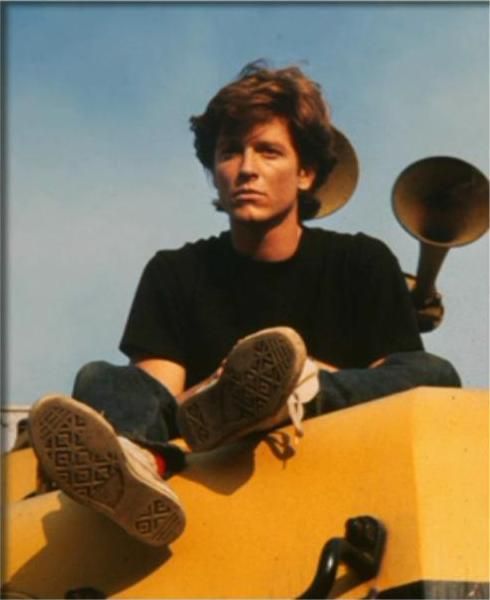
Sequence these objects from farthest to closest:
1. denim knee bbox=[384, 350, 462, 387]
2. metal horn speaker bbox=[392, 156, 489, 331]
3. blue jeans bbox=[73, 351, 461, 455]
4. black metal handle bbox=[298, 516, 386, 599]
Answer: metal horn speaker bbox=[392, 156, 489, 331] < denim knee bbox=[384, 350, 462, 387] < blue jeans bbox=[73, 351, 461, 455] < black metal handle bbox=[298, 516, 386, 599]

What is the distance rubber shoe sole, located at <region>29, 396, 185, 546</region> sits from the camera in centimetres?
446

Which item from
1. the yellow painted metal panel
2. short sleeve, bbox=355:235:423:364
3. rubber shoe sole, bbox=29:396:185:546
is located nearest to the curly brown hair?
short sleeve, bbox=355:235:423:364

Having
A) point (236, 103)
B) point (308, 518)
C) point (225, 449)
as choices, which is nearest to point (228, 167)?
point (236, 103)

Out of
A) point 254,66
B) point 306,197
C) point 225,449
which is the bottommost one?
point 225,449

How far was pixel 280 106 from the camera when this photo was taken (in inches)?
237

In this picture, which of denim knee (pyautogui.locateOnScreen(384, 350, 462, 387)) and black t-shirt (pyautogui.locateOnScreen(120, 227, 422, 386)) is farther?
black t-shirt (pyautogui.locateOnScreen(120, 227, 422, 386))

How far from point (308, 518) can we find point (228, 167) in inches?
65.7

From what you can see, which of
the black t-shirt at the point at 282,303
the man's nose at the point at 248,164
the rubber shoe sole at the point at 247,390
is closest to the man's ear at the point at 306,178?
the black t-shirt at the point at 282,303

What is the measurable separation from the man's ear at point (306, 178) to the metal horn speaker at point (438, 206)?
100cm

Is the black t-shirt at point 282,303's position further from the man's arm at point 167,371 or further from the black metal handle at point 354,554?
the black metal handle at point 354,554

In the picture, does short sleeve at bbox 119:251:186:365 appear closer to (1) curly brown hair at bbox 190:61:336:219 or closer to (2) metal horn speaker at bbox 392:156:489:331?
(1) curly brown hair at bbox 190:61:336:219

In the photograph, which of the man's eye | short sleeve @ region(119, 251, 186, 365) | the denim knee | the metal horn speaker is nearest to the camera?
the denim knee

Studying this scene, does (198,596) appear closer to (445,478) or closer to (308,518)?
(308,518)

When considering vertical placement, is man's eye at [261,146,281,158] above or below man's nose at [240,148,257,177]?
above
